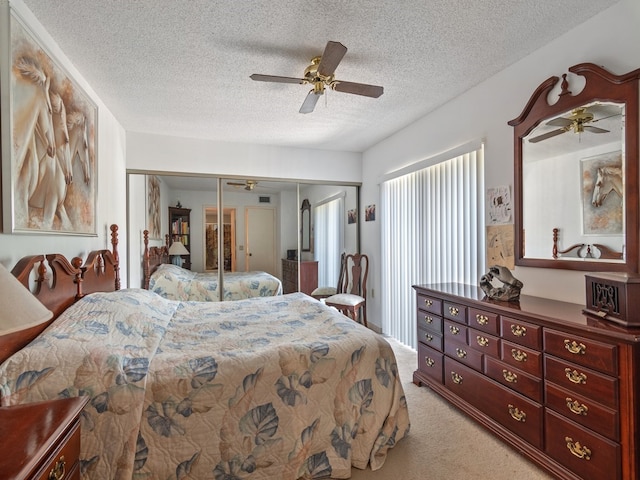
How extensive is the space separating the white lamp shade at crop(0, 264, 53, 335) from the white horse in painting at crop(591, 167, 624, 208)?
2604mm

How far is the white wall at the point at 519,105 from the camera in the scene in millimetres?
1733

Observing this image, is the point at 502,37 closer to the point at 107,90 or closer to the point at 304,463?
the point at 304,463

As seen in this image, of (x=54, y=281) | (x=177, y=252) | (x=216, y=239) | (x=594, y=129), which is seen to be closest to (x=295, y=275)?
(x=216, y=239)

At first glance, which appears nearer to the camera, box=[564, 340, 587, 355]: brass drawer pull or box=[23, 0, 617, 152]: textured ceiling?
box=[564, 340, 587, 355]: brass drawer pull

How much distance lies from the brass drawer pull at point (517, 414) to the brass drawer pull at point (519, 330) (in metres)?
0.43

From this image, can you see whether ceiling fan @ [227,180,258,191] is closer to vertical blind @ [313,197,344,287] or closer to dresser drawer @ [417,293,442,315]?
vertical blind @ [313,197,344,287]

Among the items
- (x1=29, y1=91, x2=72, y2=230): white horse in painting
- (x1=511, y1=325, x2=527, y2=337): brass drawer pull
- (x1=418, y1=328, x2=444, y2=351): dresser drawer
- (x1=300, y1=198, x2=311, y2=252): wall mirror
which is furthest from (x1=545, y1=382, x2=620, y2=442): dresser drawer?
(x1=300, y1=198, x2=311, y2=252): wall mirror

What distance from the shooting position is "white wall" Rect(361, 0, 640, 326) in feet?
5.69

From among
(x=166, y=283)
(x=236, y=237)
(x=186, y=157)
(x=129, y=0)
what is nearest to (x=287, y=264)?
(x=236, y=237)

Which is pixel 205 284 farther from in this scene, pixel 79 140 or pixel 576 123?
pixel 576 123

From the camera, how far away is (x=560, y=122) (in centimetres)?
204

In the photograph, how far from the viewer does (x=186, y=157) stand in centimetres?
403

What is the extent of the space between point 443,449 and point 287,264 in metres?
3.09

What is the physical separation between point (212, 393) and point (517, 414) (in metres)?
1.72
